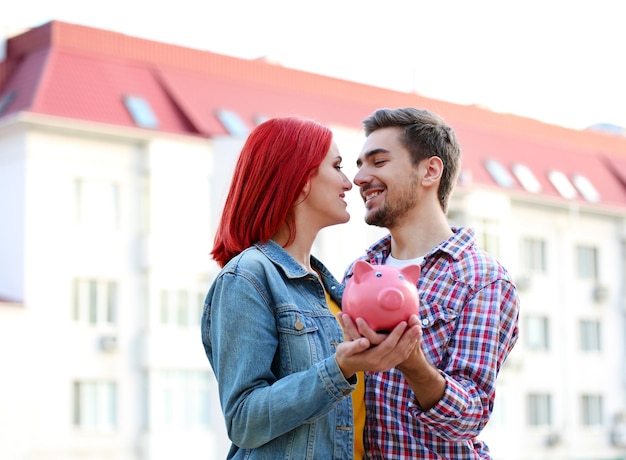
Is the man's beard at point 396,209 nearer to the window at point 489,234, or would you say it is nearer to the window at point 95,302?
the window at point 95,302

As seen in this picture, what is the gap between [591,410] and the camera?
141ft

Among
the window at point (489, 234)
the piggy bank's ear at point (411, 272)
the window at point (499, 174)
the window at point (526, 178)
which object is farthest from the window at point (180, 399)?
the piggy bank's ear at point (411, 272)

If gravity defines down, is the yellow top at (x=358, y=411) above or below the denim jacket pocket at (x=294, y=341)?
below

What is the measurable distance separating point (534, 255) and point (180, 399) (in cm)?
1439

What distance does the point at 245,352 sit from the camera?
3904 mm

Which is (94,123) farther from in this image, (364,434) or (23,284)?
(364,434)

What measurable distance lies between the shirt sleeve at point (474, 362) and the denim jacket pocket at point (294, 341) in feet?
1.39

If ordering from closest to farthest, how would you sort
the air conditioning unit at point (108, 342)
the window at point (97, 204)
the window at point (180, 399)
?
1. the air conditioning unit at point (108, 342)
2. the window at point (97, 204)
3. the window at point (180, 399)

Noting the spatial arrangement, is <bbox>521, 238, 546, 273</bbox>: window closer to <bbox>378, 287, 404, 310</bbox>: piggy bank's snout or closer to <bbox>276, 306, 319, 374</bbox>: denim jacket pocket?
<bbox>276, 306, 319, 374</bbox>: denim jacket pocket

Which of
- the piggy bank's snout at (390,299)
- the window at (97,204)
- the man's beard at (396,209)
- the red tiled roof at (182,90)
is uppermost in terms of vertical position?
the red tiled roof at (182,90)

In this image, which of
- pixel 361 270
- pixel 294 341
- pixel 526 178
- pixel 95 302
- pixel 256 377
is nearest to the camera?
pixel 361 270

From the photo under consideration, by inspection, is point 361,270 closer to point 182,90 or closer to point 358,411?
point 358,411

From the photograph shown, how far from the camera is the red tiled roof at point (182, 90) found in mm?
31609

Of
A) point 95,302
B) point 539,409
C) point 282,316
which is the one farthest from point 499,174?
point 282,316
